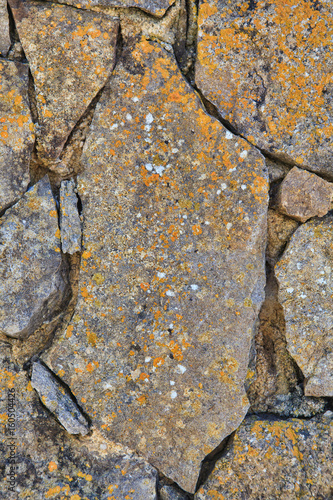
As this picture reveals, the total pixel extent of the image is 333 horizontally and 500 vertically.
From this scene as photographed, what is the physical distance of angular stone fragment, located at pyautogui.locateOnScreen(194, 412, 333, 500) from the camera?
236 cm

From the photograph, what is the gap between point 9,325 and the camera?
230 cm

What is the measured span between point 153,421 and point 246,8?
280 cm

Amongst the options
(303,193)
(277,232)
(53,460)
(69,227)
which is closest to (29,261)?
(69,227)

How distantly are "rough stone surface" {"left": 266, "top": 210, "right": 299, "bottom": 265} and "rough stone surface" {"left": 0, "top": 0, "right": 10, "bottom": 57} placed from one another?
2032 millimetres

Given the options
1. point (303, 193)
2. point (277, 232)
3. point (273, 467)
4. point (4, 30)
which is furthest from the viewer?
point (277, 232)

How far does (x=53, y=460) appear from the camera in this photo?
2340 mm

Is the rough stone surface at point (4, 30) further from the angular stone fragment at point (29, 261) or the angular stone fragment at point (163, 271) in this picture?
the angular stone fragment at point (29, 261)

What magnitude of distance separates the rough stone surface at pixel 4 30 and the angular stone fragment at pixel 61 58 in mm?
52

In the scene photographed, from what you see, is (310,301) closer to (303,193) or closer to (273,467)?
(303,193)

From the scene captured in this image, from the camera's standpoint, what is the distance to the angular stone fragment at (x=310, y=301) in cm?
253

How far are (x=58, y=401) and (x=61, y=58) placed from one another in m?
2.19

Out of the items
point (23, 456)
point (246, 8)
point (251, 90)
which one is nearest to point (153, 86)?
point (251, 90)

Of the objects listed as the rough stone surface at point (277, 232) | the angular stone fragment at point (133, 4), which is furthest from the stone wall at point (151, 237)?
the rough stone surface at point (277, 232)

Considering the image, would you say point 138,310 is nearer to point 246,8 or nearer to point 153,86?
point 153,86
